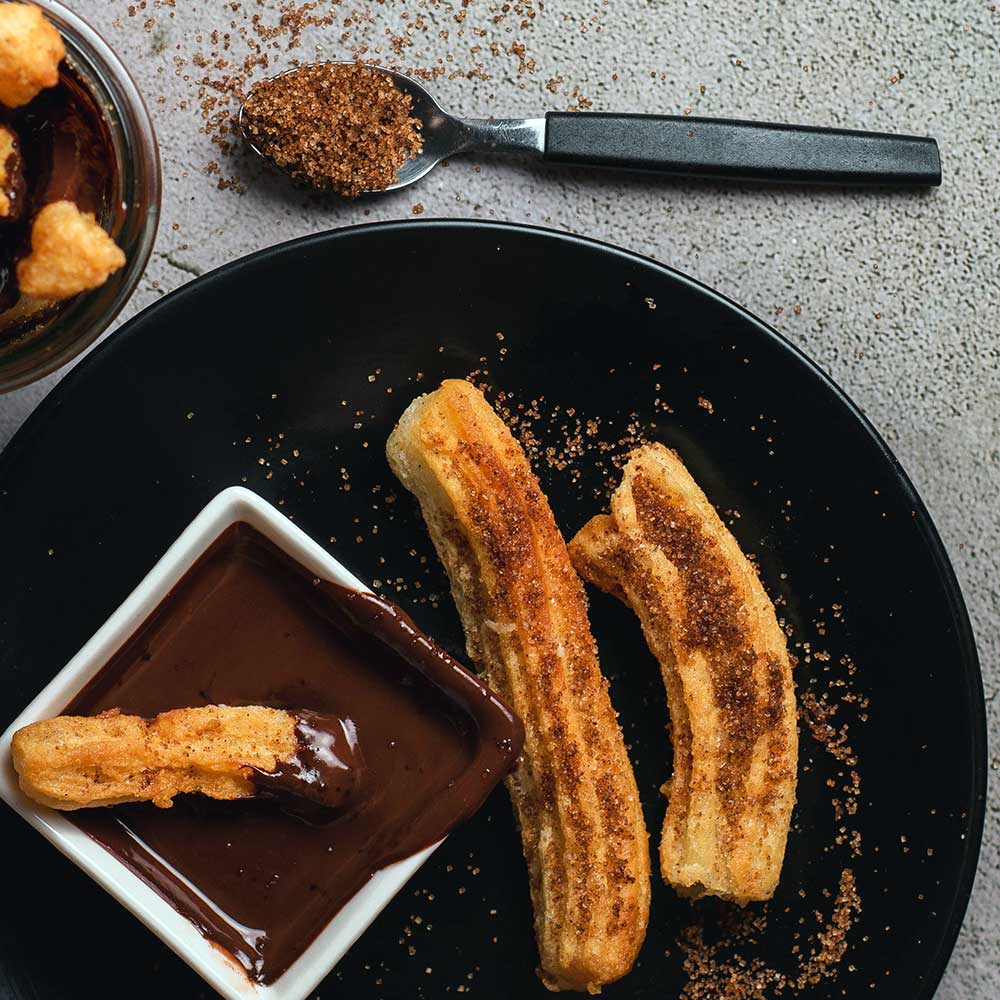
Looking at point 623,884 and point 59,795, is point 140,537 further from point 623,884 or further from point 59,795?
point 623,884

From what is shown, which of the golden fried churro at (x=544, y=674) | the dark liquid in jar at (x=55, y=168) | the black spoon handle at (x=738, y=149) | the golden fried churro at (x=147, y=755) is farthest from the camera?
the black spoon handle at (x=738, y=149)

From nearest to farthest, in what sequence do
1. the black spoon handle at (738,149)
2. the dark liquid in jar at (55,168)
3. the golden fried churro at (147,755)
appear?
the dark liquid in jar at (55,168)
the golden fried churro at (147,755)
the black spoon handle at (738,149)

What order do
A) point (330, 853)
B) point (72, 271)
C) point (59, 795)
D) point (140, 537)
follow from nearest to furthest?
point (72, 271) < point (59, 795) < point (330, 853) < point (140, 537)

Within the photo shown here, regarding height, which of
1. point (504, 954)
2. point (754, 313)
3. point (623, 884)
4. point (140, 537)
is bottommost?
point (504, 954)

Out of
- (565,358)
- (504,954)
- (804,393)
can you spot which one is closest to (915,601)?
(804,393)

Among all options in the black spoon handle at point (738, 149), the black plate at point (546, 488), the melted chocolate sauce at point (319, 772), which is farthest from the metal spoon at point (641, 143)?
the melted chocolate sauce at point (319, 772)

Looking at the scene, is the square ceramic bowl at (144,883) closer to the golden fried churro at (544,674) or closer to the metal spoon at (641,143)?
the golden fried churro at (544,674)

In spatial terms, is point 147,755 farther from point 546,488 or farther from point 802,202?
point 802,202
